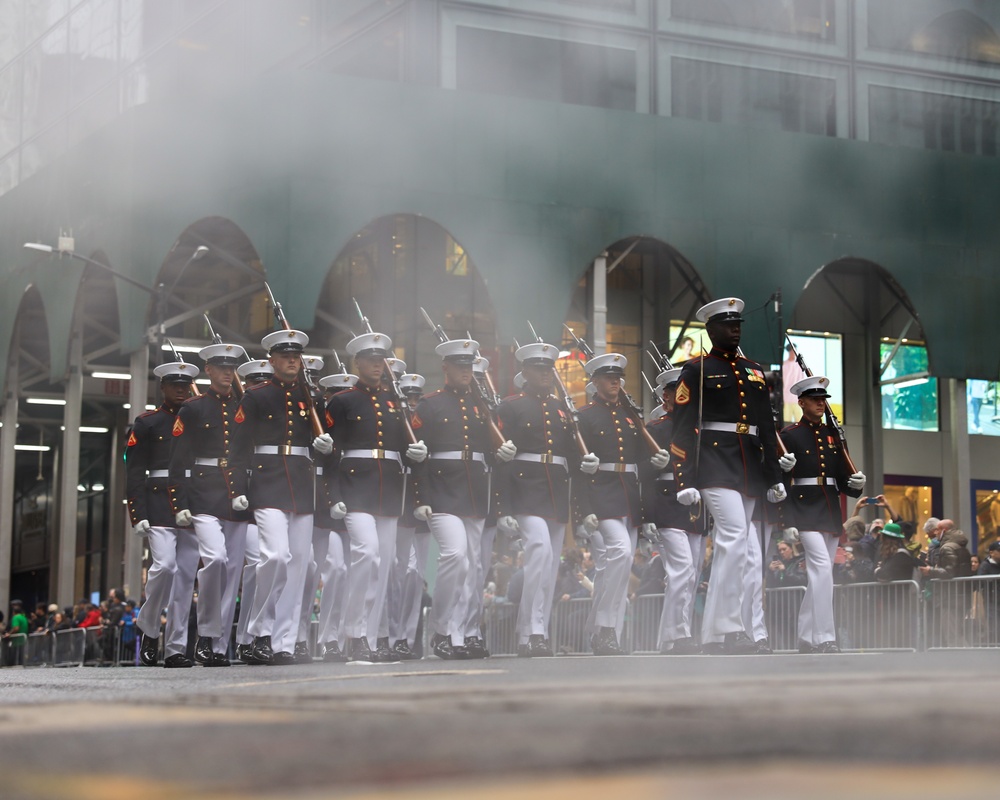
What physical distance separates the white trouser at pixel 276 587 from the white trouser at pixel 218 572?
2.15 feet

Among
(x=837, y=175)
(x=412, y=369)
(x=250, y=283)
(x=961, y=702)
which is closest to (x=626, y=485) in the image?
(x=837, y=175)

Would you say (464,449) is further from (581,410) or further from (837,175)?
(837,175)

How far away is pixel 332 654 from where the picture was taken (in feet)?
27.1

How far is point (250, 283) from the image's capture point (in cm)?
2094

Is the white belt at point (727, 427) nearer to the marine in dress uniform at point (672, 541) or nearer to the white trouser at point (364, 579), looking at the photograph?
the marine in dress uniform at point (672, 541)

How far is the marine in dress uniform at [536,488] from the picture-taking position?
315 inches

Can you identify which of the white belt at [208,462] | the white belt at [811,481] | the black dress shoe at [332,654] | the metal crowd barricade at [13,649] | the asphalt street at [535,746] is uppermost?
the white belt at [208,462]

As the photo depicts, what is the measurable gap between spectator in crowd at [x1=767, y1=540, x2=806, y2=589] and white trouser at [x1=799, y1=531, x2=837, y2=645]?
163 centimetres

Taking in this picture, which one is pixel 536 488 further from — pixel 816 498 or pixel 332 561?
pixel 816 498

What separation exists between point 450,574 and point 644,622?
10.4ft

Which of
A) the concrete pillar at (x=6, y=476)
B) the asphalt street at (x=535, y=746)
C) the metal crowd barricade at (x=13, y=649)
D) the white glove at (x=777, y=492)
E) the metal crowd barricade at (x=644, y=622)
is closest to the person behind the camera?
the asphalt street at (x=535, y=746)

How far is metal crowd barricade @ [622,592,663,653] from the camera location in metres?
10.2

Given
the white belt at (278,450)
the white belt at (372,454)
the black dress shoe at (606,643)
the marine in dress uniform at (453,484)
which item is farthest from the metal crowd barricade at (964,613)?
the white belt at (278,450)

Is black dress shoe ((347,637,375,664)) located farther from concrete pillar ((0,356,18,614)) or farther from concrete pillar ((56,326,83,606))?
concrete pillar ((0,356,18,614))
